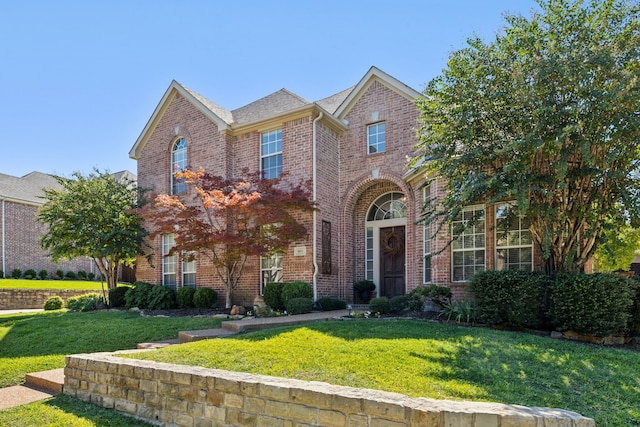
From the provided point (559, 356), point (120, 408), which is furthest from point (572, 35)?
point (120, 408)

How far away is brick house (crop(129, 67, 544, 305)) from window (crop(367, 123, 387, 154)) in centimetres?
3

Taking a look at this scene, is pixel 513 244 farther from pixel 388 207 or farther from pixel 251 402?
pixel 251 402

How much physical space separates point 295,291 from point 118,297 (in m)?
7.27

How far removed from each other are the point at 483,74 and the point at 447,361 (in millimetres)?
5603

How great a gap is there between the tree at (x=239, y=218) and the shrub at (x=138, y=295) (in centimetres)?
308

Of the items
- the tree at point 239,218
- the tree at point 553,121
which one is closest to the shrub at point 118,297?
the tree at point 239,218

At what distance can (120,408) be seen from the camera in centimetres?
514

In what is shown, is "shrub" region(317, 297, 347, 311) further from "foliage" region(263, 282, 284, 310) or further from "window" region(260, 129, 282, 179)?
"window" region(260, 129, 282, 179)

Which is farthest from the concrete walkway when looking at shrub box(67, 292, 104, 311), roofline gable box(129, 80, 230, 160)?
shrub box(67, 292, 104, 311)

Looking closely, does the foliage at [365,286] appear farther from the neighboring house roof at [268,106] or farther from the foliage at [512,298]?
the foliage at [512,298]

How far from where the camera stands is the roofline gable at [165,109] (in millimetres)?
14426

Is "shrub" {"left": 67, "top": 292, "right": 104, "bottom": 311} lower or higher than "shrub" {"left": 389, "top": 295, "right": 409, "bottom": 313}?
lower

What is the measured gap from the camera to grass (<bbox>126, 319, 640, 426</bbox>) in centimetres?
413

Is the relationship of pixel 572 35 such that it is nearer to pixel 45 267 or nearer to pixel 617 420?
pixel 617 420
